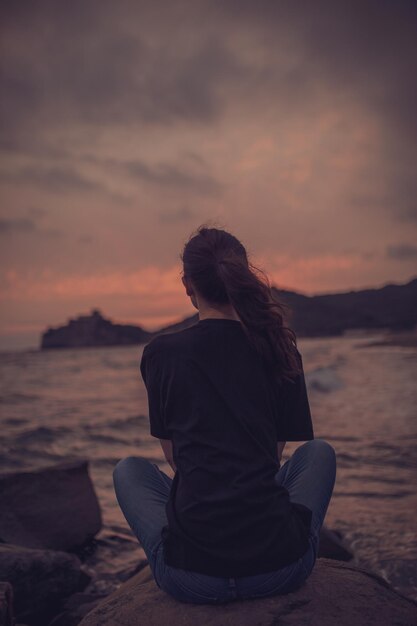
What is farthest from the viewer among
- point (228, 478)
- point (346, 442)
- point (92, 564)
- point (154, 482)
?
point (346, 442)

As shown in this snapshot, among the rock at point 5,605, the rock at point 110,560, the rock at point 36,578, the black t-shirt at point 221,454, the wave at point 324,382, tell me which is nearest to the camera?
the black t-shirt at point 221,454

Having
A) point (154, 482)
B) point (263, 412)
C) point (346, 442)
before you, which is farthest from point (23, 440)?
point (263, 412)

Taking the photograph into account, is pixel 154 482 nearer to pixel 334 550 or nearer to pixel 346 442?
pixel 334 550

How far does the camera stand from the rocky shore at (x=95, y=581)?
2.40 meters

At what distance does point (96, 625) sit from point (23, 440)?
32.8 feet

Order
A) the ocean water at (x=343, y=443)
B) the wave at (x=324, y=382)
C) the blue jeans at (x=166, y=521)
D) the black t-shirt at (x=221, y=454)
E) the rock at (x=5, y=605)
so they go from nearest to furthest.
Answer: the black t-shirt at (x=221, y=454), the blue jeans at (x=166, y=521), the rock at (x=5, y=605), the ocean water at (x=343, y=443), the wave at (x=324, y=382)

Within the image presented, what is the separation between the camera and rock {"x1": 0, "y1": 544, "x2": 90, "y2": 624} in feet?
13.2

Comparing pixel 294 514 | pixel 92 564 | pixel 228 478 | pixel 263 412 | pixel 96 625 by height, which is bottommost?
pixel 92 564

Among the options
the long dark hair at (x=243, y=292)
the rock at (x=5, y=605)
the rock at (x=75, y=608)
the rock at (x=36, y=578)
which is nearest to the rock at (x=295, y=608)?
the rock at (x=5, y=605)

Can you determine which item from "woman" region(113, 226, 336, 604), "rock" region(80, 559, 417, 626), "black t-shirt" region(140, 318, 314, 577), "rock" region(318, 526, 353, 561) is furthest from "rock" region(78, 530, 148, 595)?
"black t-shirt" region(140, 318, 314, 577)

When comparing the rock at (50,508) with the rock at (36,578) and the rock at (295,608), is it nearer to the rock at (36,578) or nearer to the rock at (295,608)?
the rock at (36,578)

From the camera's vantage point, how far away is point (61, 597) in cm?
428

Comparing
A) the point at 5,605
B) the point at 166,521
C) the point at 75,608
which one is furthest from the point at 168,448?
the point at 75,608

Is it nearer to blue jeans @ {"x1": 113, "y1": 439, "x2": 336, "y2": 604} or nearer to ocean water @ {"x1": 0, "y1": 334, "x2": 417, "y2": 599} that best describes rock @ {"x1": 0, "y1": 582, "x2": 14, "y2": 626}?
blue jeans @ {"x1": 113, "y1": 439, "x2": 336, "y2": 604}
